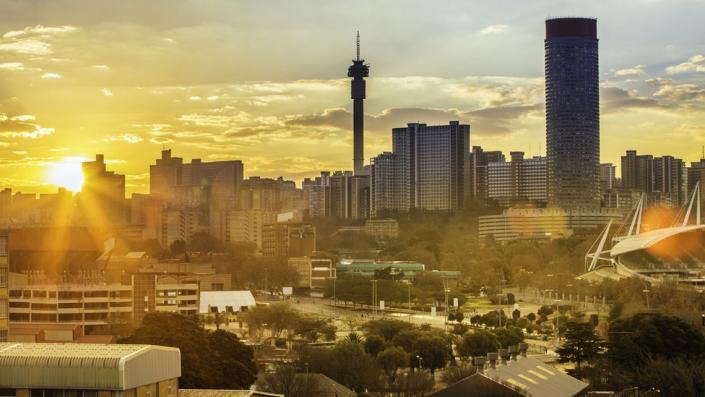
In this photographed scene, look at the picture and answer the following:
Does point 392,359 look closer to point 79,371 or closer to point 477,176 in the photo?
point 79,371

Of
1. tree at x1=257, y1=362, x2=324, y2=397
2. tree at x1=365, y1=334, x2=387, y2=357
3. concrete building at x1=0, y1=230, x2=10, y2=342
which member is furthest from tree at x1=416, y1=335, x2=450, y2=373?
concrete building at x1=0, y1=230, x2=10, y2=342

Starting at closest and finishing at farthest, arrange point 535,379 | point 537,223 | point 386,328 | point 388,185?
point 535,379 < point 386,328 < point 537,223 < point 388,185

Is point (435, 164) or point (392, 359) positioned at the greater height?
point (435, 164)

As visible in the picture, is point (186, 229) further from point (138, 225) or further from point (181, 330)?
point (181, 330)

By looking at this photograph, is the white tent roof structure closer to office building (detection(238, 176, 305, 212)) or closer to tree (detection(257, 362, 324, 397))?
tree (detection(257, 362, 324, 397))

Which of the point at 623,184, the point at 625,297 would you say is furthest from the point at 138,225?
the point at 623,184

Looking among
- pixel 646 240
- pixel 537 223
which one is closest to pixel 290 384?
pixel 646 240

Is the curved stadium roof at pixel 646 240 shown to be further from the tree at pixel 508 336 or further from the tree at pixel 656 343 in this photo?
the tree at pixel 656 343
